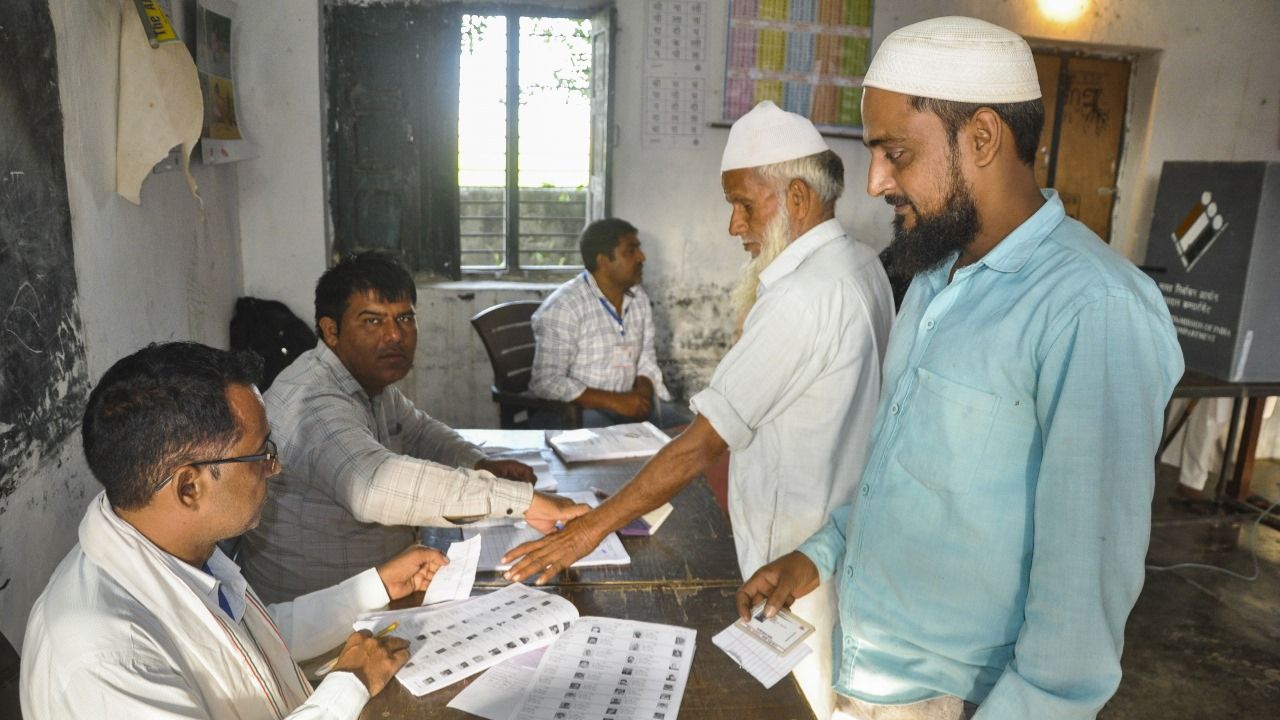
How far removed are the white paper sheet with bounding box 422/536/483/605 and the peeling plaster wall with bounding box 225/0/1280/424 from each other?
10.4 feet

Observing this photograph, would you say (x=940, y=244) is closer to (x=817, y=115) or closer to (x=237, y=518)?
(x=237, y=518)

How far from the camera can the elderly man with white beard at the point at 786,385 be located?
1911mm

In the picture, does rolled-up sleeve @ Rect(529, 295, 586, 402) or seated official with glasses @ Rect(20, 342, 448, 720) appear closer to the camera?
seated official with glasses @ Rect(20, 342, 448, 720)

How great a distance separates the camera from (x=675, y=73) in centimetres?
502

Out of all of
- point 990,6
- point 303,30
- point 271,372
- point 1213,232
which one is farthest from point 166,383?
point 990,6

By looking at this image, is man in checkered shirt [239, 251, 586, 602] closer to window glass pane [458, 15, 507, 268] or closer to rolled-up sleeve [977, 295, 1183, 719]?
rolled-up sleeve [977, 295, 1183, 719]

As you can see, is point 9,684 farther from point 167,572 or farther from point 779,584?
point 779,584

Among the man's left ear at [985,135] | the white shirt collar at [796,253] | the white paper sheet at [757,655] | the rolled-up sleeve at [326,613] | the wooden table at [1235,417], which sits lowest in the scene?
the wooden table at [1235,417]

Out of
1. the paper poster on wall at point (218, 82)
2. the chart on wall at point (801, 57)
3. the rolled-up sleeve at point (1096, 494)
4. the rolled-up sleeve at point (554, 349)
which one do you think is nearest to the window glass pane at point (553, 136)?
the chart on wall at point (801, 57)

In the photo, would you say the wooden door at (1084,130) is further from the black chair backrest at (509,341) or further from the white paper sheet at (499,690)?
the white paper sheet at (499,690)

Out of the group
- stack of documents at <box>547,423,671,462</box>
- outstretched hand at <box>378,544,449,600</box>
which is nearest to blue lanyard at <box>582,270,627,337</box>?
stack of documents at <box>547,423,671,462</box>

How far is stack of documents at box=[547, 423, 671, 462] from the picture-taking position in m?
2.72

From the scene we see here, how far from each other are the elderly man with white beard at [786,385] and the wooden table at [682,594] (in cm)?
9

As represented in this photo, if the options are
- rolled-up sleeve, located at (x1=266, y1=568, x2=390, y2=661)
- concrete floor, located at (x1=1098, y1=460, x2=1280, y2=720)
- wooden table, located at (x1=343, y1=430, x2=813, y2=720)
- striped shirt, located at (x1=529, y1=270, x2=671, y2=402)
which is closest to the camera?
wooden table, located at (x1=343, y1=430, x2=813, y2=720)
